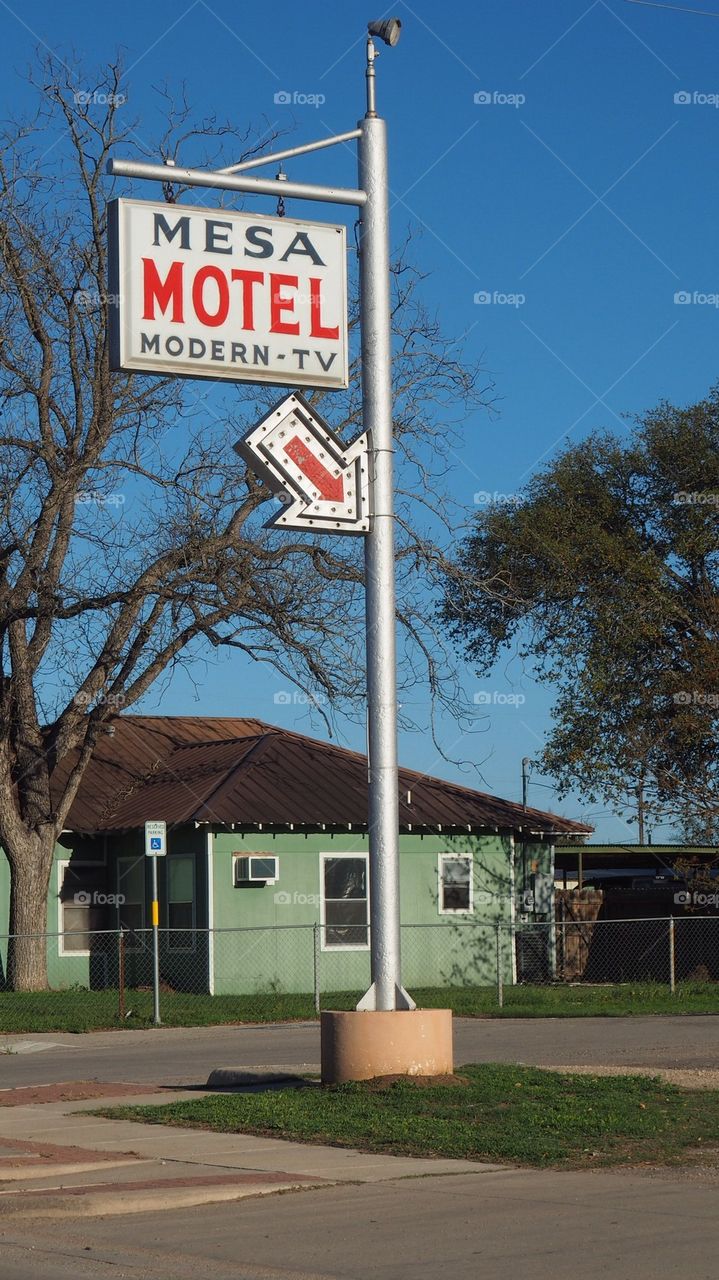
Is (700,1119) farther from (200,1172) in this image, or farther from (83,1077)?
A: (83,1077)

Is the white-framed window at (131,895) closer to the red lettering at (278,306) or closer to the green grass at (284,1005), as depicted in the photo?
the green grass at (284,1005)

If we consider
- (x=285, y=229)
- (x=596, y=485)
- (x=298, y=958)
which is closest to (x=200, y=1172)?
(x=285, y=229)

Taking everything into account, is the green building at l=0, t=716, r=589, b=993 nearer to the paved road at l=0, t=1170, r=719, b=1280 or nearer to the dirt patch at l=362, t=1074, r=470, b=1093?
the dirt patch at l=362, t=1074, r=470, b=1093

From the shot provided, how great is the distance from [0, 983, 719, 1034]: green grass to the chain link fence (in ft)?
0.11

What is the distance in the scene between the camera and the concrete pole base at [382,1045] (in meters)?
12.7

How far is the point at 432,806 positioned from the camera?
1249 inches

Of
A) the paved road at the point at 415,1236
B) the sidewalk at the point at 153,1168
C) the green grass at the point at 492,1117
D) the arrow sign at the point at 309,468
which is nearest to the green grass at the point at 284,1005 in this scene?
the green grass at the point at 492,1117

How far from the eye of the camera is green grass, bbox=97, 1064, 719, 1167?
10461 millimetres

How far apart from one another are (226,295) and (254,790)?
60.8 ft

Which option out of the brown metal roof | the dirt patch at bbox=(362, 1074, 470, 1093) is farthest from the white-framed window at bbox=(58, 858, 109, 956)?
the dirt patch at bbox=(362, 1074, 470, 1093)

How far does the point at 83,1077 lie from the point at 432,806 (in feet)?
51.0

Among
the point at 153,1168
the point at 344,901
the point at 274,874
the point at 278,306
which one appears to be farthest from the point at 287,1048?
the point at 344,901

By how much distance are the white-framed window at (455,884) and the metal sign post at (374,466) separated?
18.3m

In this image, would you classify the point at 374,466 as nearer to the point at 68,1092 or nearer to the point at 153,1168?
the point at 153,1168
